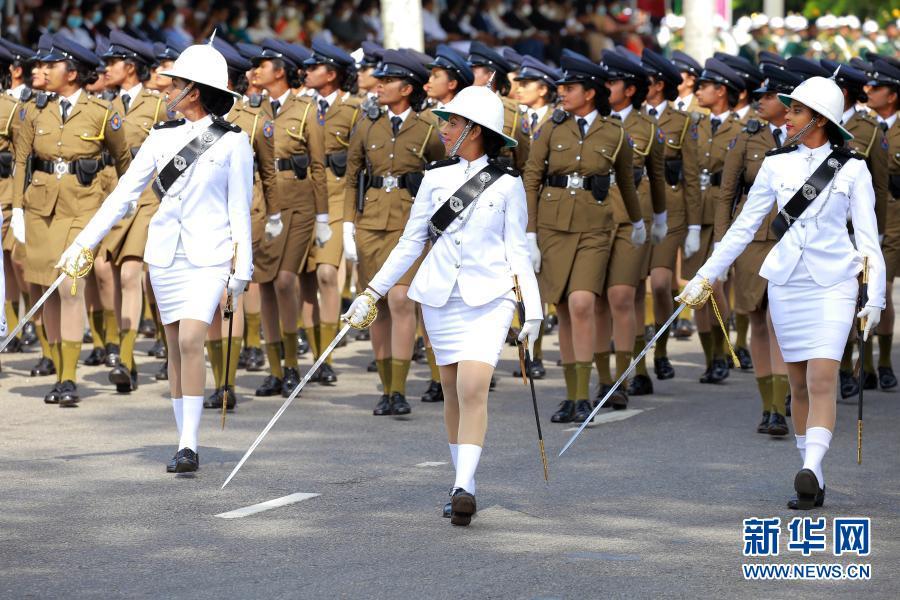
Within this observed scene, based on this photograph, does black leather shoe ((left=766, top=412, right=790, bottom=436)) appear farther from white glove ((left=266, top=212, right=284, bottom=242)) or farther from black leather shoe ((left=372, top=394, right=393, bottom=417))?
white glove ((left=266, top=212, right=284, bottom=242))

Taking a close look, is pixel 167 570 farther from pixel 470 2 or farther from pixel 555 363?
pixel 470 2

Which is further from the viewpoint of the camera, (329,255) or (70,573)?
(329,255)

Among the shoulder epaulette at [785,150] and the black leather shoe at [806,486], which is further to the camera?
the shoulder epaulette at [785,150]

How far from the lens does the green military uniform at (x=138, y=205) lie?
12.6 metres

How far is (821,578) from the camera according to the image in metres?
7.01

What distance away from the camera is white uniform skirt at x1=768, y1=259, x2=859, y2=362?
27.5 ft

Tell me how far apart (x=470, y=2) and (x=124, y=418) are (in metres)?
A: 17.5

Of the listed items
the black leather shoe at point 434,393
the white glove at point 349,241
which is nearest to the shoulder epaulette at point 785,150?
the white glove at point 349,241

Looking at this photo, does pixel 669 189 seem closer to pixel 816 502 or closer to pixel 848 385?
pixel 848 385

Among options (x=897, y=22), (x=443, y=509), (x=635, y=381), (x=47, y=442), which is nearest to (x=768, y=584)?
(x=443, y=509)

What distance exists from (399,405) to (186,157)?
108 inches

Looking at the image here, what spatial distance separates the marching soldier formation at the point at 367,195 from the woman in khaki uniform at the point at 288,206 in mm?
16

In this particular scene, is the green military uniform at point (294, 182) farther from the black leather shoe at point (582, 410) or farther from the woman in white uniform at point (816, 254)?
the woman in white uniform at point (816, 254)

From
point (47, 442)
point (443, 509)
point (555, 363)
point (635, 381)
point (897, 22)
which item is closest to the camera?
point (443, 509)
